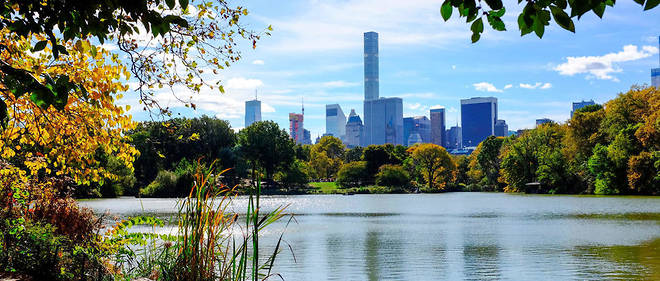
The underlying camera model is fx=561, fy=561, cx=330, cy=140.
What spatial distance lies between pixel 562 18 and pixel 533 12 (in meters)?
0.14

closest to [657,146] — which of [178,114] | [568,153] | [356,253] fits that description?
[568,153]

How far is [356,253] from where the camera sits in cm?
1430

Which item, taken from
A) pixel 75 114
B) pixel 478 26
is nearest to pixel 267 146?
pixel 75 114

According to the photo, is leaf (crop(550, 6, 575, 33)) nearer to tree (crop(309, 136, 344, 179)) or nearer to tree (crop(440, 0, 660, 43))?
tree (crop(440, 0, 660, 43))

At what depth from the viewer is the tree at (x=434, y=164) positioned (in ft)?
238

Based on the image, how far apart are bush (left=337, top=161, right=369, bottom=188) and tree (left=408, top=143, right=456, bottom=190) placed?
23.0ft

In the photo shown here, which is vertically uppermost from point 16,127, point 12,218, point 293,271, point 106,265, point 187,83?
point 187,83

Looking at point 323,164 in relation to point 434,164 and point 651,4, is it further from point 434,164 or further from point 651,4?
point 651,4

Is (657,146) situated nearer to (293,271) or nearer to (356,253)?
(356,253)

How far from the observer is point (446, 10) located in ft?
9.78

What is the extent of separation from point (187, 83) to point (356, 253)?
9.65 metres

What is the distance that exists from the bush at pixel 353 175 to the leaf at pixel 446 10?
71.4 m

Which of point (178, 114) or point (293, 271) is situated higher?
point (178, 114)

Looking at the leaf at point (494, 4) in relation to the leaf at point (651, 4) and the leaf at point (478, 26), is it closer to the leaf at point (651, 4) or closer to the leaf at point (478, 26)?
the leaf at point (478, 26)
